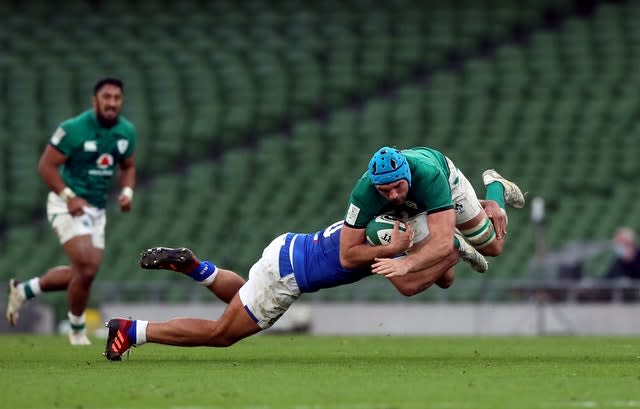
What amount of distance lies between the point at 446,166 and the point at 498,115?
14.2 metres

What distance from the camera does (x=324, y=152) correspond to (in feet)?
83.3

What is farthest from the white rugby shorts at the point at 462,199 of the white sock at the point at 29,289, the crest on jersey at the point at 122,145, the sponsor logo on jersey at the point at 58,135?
the white sock at the point at 29,289

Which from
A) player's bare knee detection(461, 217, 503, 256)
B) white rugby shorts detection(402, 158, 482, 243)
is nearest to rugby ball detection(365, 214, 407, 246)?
white rugby shorts detection(402, 158, 482, 243)

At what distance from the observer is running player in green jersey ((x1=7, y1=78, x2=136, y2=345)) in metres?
13.3

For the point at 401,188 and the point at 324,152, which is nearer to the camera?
the point at 401,188

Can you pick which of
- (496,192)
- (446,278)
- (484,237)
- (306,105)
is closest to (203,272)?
(446,278)

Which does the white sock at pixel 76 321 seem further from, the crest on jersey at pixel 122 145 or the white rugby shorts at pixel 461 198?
the white rugby shorts at pixel 461 198

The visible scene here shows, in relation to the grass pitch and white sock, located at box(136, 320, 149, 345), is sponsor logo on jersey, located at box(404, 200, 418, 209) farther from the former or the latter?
white sock, located at box(136, 320, 149, 345)

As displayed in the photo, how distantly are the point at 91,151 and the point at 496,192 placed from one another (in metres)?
4.03

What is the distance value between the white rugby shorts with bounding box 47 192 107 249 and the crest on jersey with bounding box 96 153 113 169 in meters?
0.44

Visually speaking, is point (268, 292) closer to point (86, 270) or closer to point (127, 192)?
point (86, 270)

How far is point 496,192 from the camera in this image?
1250 cm

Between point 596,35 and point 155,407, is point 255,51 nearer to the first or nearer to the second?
point 596,35

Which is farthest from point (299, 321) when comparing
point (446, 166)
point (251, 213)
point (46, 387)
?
point (46, 387)
